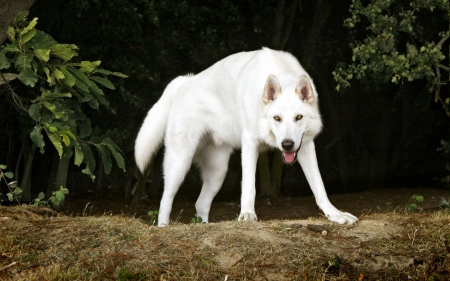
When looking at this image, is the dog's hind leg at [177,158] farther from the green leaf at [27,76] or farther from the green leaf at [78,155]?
the green leaf at [27,76]

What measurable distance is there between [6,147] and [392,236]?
8.99m

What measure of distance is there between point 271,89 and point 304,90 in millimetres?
285

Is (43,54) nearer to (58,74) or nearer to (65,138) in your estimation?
(58,74)

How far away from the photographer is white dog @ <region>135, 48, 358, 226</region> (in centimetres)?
559

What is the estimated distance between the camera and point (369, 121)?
14.3 metres

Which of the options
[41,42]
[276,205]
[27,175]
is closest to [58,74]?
[41,42]

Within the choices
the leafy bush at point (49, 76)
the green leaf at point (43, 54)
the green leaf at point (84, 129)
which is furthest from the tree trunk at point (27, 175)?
the green leaf at point (43, 54)

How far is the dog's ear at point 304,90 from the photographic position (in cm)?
561

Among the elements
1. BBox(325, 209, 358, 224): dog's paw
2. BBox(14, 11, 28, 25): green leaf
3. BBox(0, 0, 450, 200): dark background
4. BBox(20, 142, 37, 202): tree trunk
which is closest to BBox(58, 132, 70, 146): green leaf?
BBox(14, 11, 28, 25): green leaf

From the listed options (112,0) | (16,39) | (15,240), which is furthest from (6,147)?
(15,240)

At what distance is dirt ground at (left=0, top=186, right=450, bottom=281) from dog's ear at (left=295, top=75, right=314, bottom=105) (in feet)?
3.52

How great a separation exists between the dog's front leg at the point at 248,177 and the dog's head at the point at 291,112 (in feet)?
0.97

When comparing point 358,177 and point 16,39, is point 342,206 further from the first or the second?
A: point 16,39

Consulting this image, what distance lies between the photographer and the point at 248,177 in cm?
579
